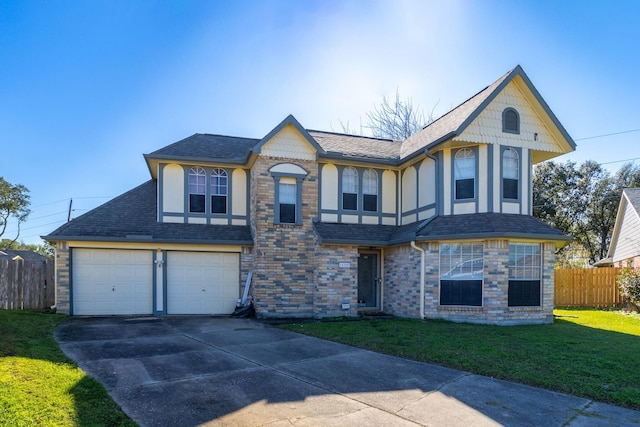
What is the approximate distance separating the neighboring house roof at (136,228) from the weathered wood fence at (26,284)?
63.2 inches

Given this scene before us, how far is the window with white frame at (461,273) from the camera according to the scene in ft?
41.6

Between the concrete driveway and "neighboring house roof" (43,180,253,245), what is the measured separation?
5094 mm

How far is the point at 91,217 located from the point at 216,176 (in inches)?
177

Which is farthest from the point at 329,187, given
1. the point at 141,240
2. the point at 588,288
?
the point at 588,288

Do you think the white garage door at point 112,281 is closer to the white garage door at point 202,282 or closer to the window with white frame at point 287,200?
the white garage door at point 202,282

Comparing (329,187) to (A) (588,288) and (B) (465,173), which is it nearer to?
(B) (465,173)

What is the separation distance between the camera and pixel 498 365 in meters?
7.43

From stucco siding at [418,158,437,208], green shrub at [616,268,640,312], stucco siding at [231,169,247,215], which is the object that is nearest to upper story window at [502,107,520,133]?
stucco siding at [418,158,437,208]

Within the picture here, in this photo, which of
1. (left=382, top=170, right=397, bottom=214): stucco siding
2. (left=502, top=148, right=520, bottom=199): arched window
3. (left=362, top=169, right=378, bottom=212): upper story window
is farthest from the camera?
(left=382, top=170, right=397, bottom=214): stucco siding

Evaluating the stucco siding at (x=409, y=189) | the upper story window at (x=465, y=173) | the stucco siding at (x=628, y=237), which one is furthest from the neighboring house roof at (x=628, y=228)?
the stucco siding at (x=409, y=189)

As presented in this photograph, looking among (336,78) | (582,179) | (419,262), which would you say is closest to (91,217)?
(336,78)

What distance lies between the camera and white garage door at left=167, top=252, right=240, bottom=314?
14742 mm

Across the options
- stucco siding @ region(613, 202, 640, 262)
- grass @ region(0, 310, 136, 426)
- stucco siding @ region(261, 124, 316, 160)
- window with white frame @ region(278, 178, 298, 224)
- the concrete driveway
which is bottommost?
the concrete driveway

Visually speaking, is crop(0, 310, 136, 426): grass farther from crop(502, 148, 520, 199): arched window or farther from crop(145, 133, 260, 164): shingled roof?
crop(502, 148, 520, 199): arched window
